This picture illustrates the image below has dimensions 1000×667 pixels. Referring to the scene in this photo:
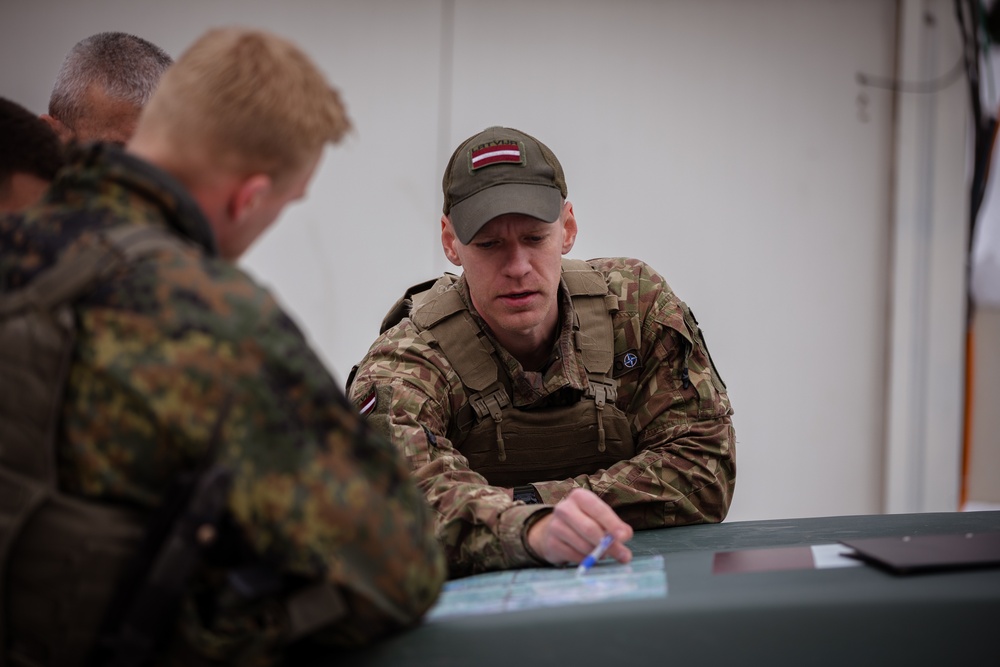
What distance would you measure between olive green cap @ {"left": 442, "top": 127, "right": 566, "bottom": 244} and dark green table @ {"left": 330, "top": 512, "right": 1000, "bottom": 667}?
1.02 meters

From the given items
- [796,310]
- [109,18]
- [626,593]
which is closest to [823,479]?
[796,310]

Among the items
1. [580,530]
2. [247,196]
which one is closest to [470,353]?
[580,530]

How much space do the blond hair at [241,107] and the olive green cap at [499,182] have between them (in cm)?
90

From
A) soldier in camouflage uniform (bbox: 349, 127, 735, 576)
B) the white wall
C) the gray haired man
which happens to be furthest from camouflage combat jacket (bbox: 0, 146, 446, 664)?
the white wall

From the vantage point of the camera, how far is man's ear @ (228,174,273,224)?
1.19 meters

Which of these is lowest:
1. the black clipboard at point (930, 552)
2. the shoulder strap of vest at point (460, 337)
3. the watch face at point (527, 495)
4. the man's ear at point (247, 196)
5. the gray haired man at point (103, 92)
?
the watch face at point (527, 495)

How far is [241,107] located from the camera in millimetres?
1160

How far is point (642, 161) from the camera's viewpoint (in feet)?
12.7

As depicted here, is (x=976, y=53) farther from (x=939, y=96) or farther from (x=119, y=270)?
(x=119, y=270)

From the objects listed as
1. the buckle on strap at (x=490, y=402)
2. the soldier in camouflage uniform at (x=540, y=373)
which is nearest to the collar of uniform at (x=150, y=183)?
the soldier in camouflage uniform at (x=540, y=373)

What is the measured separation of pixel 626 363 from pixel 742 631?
1127 mm

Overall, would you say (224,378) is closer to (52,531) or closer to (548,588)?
(52,531)

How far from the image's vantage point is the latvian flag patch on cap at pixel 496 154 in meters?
Answer: 2.18

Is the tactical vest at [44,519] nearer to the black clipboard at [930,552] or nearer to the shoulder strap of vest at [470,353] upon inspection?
the black clipboard at [930,552]
